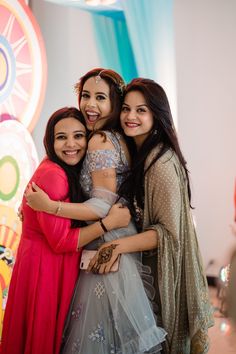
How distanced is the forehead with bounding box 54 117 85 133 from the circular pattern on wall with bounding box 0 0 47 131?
81cm

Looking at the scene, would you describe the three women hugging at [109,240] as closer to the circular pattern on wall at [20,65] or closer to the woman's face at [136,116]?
the woman's face at [136,116]

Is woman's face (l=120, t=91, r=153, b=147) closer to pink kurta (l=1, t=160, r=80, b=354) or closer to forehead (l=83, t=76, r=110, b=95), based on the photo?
forehead (l=83, t=76, r=110, b=95)

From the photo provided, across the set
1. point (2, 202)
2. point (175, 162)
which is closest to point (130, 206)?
point (175, 162)

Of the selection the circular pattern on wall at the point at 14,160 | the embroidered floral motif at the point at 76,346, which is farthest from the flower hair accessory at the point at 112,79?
the embroidered floral motif at the point at 76,346

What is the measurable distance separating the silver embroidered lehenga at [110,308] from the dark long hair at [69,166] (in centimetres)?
5

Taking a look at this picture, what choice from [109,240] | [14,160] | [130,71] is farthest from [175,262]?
[130,71]

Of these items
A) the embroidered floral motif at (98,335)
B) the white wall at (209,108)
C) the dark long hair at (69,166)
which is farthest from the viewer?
the white wall at (209,108)

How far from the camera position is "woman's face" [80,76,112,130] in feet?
7.50

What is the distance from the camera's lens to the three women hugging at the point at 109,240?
6.90 ft

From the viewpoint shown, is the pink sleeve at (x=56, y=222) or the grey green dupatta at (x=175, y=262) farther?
the grey green dupatta at (x=175, y=262)

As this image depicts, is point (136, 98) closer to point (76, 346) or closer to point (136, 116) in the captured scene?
point (136, 116)

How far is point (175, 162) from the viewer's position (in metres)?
2.28

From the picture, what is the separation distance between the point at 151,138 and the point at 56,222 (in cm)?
57

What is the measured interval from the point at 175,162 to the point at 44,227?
2.07 feet
